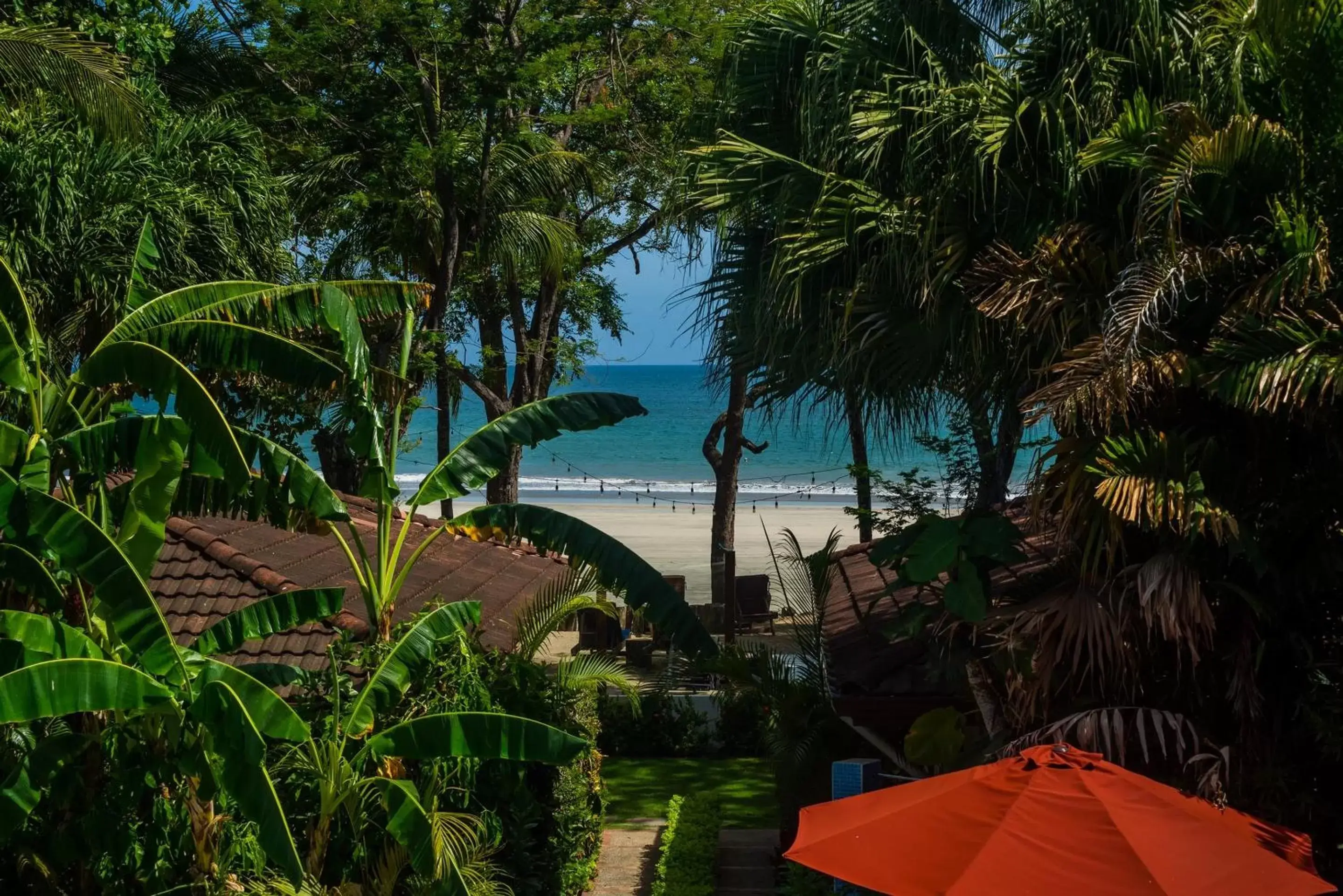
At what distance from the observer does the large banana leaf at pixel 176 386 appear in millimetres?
6477

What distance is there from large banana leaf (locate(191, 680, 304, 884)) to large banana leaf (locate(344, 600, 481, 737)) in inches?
43.4

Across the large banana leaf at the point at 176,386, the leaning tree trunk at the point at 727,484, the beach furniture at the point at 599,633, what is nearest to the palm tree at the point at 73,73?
the large banana leaf at the point at 176,386

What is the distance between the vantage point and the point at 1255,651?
724cm

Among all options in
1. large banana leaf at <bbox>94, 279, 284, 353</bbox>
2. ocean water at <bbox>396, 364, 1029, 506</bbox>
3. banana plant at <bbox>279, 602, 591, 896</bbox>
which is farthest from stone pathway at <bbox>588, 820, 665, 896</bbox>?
ocean water at <bbox>396, 364, 1029, 506</bbox>

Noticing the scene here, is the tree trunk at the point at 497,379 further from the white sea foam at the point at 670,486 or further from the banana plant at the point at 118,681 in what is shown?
the white sea foam at the point at 670,486

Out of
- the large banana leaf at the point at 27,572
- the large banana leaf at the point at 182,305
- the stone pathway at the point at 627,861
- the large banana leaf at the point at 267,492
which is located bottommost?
the stone pathway at the point at 627,861

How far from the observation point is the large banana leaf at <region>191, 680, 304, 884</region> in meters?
6.16

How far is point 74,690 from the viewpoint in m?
5.96

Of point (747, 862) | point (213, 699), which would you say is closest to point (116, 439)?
point (213, 699)

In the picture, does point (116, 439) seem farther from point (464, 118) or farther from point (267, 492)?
point (464, 118)

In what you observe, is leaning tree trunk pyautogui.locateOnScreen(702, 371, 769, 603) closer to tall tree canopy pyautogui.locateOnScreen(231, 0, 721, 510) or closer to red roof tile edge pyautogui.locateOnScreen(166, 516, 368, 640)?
tall tree canopy pyautogui.locateOnScreen(231, 0, 721, 510)

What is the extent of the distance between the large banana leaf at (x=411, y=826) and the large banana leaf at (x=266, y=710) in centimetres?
73

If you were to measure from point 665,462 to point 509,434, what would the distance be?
80439mm

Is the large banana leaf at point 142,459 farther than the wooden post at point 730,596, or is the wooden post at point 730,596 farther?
the wooden post at point 730,596
